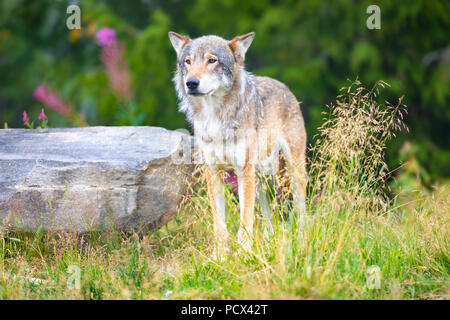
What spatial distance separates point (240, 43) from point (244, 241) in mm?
2077

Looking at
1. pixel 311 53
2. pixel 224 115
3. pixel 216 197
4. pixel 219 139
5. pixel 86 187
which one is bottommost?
pixel 216 197

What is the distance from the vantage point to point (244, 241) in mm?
3980

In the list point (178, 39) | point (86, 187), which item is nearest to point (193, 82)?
point (178, 39)

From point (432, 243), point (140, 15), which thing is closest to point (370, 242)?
point (432, 243)

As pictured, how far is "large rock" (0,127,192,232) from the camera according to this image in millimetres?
4488

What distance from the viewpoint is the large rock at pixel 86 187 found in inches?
177

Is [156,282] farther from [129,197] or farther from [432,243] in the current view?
[432,243]

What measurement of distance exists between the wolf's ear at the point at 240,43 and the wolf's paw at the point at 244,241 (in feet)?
6.15

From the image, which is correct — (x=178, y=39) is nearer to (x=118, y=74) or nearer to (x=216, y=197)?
(x=216, y=197)

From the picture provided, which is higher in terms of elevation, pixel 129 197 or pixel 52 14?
pixel 52 14
